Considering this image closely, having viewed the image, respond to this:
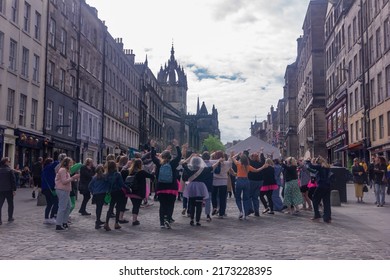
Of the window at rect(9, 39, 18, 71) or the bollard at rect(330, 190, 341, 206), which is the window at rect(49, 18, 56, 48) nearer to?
the window at rect(9, 39, 18, 71)

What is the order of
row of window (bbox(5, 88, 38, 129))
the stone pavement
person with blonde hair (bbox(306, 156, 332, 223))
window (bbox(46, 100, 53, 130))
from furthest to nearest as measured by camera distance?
window (bbox(46, 100, 53, 130)) < row of window (bbox(5, 88, 38, 129)) < person with blonde hair (bbox(306, 156, 332, 223)) < the stone pavement

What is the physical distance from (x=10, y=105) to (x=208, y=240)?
881 inches

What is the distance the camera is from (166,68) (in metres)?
133

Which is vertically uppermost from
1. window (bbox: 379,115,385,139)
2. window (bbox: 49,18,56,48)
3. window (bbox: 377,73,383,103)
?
window (bbox: 49,18,56,48)

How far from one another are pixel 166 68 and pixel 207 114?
3665 centimetres

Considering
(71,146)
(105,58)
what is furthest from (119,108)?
(71,146)

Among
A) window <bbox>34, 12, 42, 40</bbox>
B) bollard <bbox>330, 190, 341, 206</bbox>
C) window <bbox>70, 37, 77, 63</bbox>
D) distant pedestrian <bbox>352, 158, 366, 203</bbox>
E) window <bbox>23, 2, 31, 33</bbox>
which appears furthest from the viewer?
window <bbox>70, 37, 77, 63</bbox>

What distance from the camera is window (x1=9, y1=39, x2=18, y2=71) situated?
27297 millimetres

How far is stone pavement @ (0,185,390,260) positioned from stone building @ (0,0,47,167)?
15.6 meters

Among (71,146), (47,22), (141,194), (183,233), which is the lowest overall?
(183,233)

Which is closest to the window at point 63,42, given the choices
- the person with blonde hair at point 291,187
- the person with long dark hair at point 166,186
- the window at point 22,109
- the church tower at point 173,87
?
the window at point 22,109

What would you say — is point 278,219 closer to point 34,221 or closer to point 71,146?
point 34,221

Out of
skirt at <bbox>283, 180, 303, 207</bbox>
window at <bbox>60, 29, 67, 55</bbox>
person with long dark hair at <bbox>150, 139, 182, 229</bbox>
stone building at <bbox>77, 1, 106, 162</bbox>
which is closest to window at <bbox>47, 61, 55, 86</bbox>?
window at <bbox>60, 29, 67, 55</bbox>

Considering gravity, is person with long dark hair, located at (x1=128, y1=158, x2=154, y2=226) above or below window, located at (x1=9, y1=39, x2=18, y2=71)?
below
